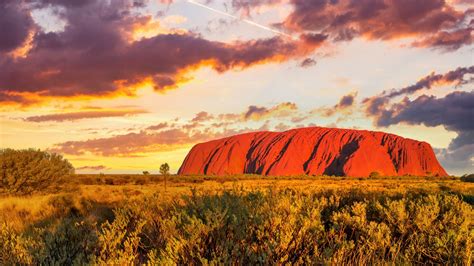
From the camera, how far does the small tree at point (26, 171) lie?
28.4m

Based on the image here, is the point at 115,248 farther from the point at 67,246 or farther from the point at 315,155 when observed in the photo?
the point at 315,155

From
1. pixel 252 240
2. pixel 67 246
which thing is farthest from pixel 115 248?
pixel 252 240

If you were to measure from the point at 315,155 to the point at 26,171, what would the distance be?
332ft

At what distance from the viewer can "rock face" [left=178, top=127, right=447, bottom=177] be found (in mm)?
118688

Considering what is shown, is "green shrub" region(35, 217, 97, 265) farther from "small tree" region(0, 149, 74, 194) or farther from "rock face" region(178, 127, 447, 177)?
"rock face" region(178, 127, 447, 177)

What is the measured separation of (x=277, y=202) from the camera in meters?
7.83

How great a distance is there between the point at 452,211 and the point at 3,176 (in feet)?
92.0

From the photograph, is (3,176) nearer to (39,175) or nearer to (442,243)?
(39,175)

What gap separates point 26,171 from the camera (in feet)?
94.6

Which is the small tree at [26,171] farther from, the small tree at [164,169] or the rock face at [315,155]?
Result: the rock face at [315,155]

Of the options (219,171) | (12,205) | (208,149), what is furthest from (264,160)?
(12,205)

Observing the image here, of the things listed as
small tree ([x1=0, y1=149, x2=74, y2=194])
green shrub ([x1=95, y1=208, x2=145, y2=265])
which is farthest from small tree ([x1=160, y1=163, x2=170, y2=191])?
green shrub ([x1=95, y1=208, x2=145, y2=265])

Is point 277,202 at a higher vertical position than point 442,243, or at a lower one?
higher

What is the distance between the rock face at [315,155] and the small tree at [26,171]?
294 feet
